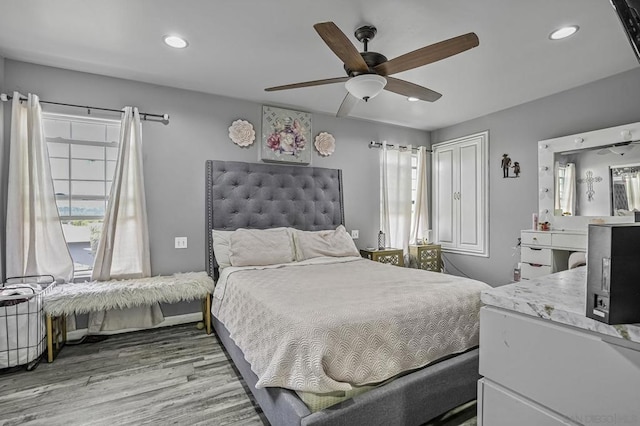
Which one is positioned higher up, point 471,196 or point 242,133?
point 242,133

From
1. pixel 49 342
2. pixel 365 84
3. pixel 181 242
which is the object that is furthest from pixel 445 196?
pixel 49 342

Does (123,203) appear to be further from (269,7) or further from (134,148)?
(269,7)

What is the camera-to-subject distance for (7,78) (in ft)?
8.92

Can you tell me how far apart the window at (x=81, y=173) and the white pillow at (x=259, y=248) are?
132 cm

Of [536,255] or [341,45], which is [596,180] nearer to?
[536,255]

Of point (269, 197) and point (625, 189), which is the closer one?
point (625, 189)

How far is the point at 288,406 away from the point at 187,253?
242 cm

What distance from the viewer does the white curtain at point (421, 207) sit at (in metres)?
4.77

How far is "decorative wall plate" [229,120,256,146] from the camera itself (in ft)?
11.9

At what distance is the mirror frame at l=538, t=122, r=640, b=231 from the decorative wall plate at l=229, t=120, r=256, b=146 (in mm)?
3304

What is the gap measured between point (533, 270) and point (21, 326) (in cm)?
457

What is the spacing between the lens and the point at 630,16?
0.62 metres

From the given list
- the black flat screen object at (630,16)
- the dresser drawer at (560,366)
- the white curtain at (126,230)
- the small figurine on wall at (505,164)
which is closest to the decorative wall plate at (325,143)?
the white curtain at (126,230)

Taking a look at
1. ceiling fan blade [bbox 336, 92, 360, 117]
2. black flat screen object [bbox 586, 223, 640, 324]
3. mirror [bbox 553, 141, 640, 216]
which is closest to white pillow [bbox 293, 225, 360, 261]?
ceiling fan blade [bbox 336, 92, 360, 117]
